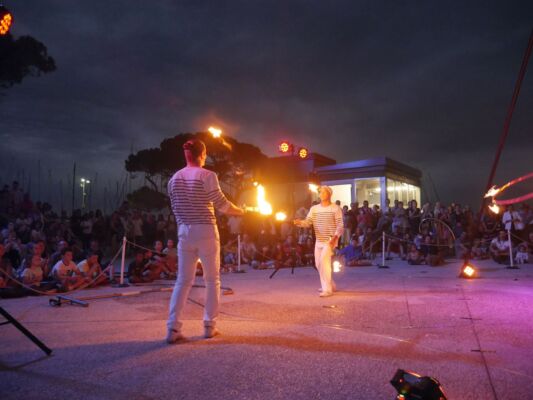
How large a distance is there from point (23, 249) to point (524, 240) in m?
16.2

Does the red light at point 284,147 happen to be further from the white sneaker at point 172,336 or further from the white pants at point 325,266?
the white sneaker at point 172,336

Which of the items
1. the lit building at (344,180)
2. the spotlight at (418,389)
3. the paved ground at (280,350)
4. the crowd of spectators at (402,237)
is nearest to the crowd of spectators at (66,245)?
the paved ground at (280,350)

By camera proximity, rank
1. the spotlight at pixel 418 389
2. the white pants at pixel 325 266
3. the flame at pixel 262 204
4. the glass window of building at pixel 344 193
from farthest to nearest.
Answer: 1. the glass window of building at pixel 344 193
2. the white pants at pixel 325 266
3. the flame at pixel 262 204
4. the spotlight at pixel 418 389

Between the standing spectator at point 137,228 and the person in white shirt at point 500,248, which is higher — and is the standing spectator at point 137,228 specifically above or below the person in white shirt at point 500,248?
above

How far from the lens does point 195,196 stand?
180 inches

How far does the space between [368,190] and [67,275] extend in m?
18.1

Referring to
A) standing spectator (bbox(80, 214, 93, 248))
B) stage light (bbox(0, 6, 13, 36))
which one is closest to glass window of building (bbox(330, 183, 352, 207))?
standing spectator (bbox(80, 214, 93, 248))

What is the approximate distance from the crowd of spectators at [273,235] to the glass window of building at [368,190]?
525 cm

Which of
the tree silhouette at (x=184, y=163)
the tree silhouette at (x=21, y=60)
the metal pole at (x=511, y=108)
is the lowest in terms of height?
the metal pole at (x=511, y=108)

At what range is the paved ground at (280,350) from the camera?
3082mm

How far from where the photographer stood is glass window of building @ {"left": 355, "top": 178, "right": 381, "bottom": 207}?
2331cm

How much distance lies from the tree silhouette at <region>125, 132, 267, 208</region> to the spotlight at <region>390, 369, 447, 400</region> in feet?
83.6

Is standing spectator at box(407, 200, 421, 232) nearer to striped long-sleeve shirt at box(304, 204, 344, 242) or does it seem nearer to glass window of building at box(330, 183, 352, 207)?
glass window of building at box(330, 183, 352, 207)

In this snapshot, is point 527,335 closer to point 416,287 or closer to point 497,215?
point 416,287
